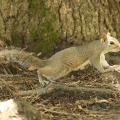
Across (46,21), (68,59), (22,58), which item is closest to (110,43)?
(68,59)

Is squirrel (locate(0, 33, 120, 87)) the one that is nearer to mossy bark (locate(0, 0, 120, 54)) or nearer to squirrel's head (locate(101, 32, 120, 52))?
squirrel's head (locate(101, 32, 120, 52))

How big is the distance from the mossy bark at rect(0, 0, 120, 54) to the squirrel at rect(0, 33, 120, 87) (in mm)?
251

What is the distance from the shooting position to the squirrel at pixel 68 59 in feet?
24.4

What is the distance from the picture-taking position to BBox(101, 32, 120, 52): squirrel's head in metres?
8.03

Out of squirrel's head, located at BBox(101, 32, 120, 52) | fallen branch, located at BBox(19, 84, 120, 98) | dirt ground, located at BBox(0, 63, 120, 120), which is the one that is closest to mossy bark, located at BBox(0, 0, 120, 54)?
squirrel's head, located at BBox(101, 32, 120, 52)

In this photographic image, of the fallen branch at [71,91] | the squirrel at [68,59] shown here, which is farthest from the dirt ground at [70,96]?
the squirrel at [68,59]

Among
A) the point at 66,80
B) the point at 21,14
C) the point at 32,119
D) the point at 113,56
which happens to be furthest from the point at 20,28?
the point at 32,119

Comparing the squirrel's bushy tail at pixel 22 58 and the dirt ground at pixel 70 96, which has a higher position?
the squirrel's bushy tail at pixel 22 58

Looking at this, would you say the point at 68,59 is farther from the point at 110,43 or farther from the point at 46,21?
the point at 110,43

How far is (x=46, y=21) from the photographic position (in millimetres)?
7973

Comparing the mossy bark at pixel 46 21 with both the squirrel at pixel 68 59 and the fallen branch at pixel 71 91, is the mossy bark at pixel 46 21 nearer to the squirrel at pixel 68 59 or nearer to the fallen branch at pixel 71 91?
the squirrel at pixel 68 59

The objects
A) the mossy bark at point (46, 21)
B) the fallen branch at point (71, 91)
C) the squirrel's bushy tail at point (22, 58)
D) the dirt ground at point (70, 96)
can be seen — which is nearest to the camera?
the dirt ground at point (70, 96)

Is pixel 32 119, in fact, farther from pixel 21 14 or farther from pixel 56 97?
pixel 21 14

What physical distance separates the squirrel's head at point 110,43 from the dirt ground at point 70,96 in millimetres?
432
